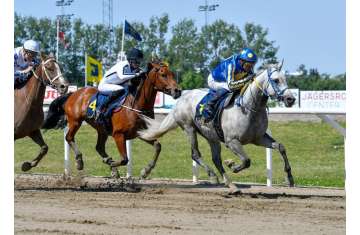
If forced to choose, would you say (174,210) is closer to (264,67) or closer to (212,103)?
(264,67)

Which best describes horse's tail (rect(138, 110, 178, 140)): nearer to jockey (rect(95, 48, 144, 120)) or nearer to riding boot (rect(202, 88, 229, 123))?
jockey (rect(95, 48, 144, 120))

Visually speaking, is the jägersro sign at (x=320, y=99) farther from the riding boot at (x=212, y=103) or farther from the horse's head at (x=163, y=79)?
the riding boot at (x=212, y=103)

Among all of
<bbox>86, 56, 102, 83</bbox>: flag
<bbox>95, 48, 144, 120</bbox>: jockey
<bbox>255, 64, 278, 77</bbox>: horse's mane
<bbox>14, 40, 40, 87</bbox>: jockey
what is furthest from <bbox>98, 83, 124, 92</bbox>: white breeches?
<bbox>86, 56, 102, 83</bbox>: flag

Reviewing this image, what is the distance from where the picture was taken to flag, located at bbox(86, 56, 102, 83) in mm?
25719

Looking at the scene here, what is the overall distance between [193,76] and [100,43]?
11.9 meters

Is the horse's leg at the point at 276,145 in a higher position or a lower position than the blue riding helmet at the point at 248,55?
lower

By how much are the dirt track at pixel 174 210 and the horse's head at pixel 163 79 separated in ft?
4.75

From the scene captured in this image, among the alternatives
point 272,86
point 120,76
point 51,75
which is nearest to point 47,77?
point 51,75

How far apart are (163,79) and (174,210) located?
3.30 m

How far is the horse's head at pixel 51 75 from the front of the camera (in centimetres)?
992

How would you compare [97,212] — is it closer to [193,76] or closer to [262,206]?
[262,206]

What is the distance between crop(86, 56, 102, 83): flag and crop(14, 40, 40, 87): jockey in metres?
15.3

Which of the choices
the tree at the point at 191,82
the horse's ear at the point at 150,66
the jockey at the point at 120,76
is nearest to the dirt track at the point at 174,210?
the jockey at the point at 120,76
